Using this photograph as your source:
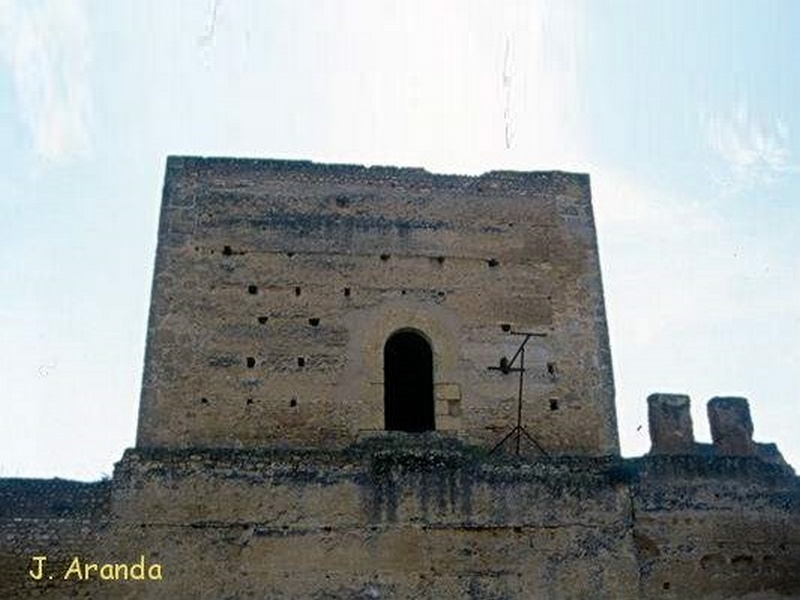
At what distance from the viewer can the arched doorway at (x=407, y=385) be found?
42.4 feet

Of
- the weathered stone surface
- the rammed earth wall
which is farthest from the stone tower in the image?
the rammed earth wall

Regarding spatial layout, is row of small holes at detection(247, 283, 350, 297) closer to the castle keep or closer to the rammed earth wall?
the castle keep

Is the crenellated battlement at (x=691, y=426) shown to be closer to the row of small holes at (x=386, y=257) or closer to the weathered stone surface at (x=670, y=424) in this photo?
the weathered stone surface at (x=670, y=424)

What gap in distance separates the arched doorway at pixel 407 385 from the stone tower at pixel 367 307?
0.07 feet

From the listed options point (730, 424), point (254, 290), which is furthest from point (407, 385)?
point (730, 424)

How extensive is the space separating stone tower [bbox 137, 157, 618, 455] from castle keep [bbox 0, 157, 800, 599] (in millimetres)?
28

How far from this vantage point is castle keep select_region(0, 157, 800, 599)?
10.2 meters

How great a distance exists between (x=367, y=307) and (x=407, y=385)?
138 centimetres

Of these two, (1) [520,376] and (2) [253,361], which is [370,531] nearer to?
(2) [253,361]

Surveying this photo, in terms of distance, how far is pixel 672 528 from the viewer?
37.4ft

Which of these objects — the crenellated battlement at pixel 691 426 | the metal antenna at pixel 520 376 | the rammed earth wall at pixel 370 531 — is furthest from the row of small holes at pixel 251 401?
the crenellated battlement at pixel 691 426

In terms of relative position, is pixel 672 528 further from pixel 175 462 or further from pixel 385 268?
pixel 175 462

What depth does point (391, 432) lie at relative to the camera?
37.4 feet

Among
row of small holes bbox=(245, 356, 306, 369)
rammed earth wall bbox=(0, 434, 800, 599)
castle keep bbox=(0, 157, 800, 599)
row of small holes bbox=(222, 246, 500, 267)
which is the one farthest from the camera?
row of small holes bbox=(222, 246, 500, 267)
